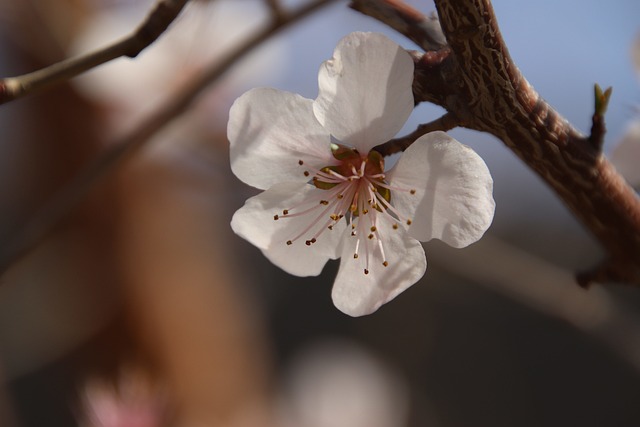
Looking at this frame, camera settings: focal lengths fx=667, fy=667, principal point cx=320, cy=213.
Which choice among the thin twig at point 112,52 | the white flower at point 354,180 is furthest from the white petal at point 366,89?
the thin twig at point 112,52

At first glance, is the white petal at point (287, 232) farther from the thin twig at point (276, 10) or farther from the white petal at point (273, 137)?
the thin twig at point (276, 10)

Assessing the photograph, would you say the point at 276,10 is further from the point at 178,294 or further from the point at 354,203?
the point at 178,294

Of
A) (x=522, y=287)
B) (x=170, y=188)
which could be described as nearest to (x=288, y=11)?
(x=522, y=287)

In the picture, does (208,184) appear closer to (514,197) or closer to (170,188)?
(170,188)

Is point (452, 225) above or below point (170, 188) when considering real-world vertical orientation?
above

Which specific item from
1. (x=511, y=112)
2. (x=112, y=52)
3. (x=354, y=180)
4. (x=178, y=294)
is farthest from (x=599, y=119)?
(x=178, y=294)
